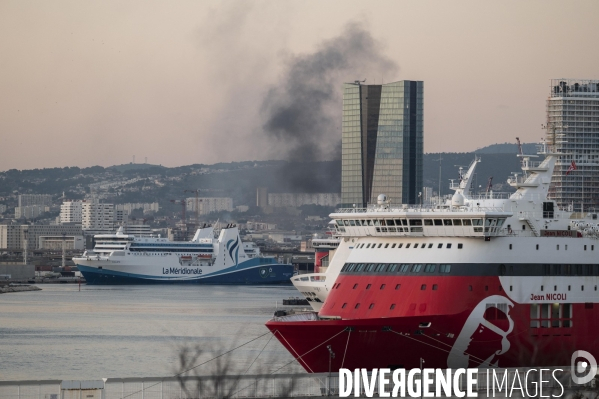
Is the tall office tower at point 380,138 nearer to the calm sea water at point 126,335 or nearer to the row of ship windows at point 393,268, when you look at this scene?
the calm sea water at point 126,335

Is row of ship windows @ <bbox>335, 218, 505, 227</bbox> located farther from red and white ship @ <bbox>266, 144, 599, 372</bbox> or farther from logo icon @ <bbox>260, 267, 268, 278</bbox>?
logo icon @ <bbox>260, 267, 268, 278</bbox>

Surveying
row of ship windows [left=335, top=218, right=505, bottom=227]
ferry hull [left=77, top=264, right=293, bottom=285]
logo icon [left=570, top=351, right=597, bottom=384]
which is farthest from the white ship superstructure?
ferry hull [left=77, top=264, right=293, bottom=285]

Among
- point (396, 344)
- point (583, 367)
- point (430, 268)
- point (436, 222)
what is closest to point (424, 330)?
point (396, 344)

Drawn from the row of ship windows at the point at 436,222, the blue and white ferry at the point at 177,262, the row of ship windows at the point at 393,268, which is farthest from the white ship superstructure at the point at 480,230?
the blue and white ferry at the point at 177,262

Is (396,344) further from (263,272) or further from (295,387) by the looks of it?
(263,272)

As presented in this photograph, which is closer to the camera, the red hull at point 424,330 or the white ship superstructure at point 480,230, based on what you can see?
the red hull at point 424,330

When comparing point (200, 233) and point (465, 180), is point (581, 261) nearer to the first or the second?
point (465, 180)
